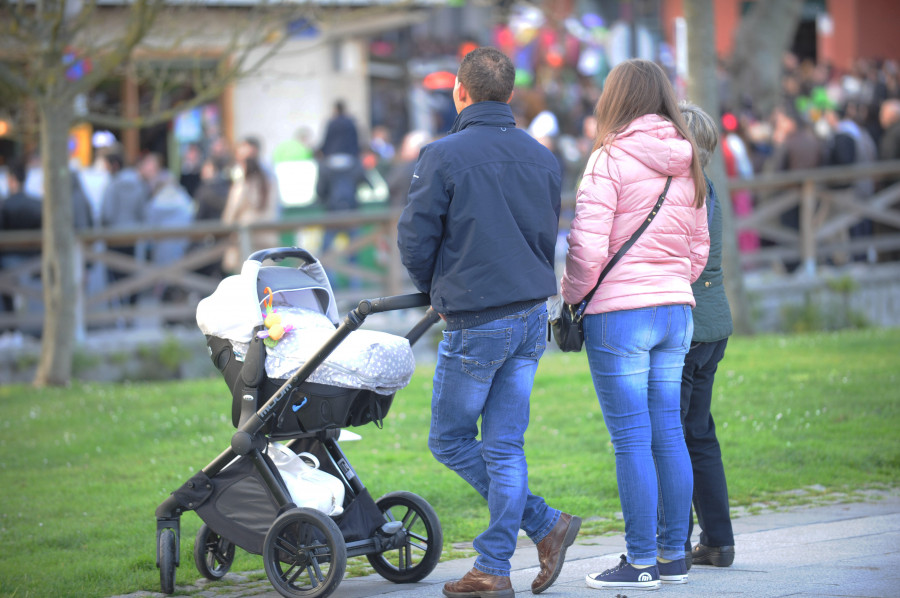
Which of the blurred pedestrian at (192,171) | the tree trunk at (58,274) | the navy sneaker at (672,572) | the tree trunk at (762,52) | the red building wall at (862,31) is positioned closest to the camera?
the navy sneaker at (672,572)

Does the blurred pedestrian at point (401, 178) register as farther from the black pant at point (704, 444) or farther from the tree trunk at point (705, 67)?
the black pant at point (704, 444)

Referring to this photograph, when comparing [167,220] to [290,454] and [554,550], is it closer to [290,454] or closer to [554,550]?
[290,454]

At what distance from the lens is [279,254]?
200 inches

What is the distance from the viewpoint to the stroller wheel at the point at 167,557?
195 inches

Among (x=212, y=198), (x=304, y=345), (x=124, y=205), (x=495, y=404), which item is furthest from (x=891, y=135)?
(x=304, y=345)

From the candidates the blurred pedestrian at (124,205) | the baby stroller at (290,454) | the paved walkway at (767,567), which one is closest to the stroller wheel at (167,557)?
the baby stroller at (290,454)

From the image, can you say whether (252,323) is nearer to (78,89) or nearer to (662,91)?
(662,91)

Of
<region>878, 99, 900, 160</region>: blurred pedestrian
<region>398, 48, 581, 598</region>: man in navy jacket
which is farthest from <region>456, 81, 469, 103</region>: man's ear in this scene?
<region>878, 99, 900, 160</region>: blurred pedestrian

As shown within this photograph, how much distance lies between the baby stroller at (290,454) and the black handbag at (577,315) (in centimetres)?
54

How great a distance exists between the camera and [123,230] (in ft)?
42.3

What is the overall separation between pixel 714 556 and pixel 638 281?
133 centimetres

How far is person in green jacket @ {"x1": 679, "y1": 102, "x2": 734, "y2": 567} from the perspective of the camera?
16.6 feet

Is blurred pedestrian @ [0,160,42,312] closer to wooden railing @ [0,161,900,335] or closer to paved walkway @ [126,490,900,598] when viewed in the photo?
wooden railing @ [0,161,900,335]

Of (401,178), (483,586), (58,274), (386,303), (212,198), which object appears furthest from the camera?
(401,178)
